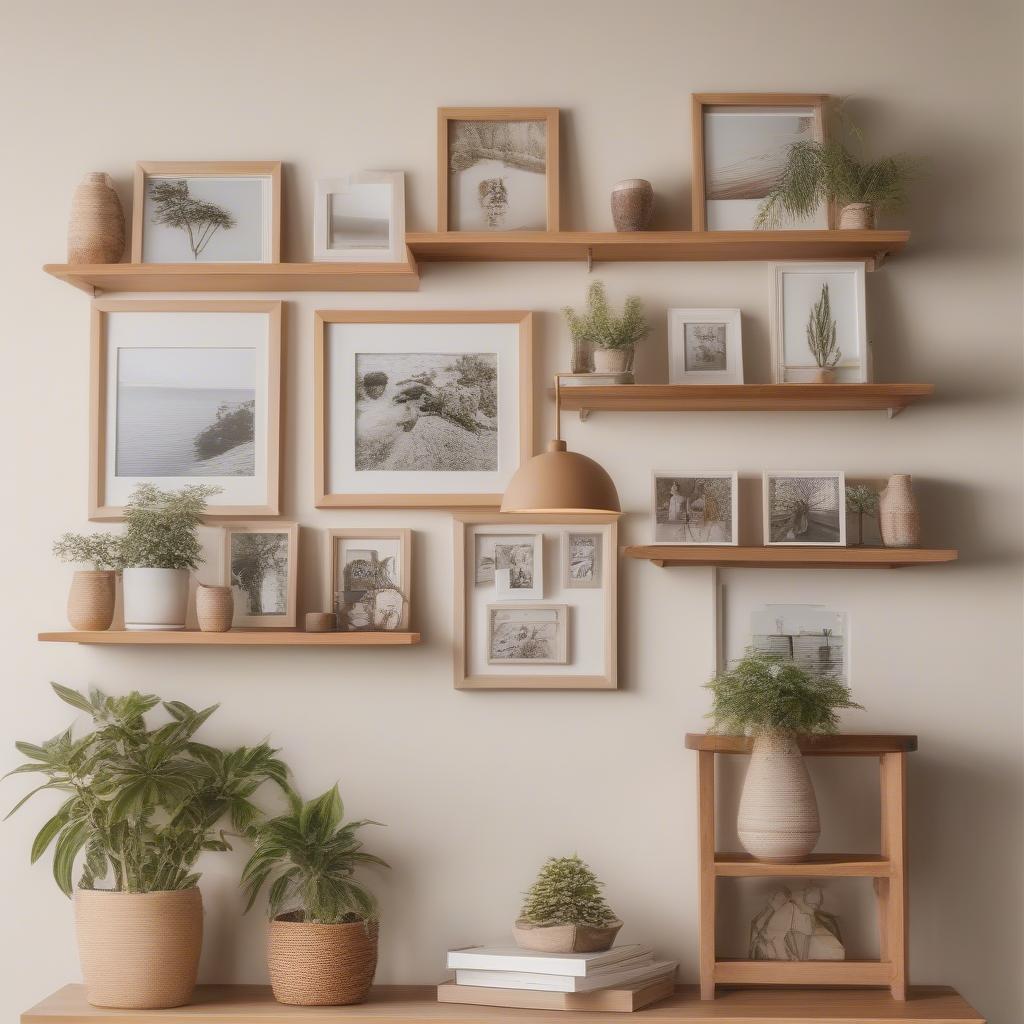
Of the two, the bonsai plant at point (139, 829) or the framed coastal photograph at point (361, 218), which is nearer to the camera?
the bonsai plant at point (139, 829)

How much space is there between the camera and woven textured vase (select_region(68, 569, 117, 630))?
2594 millimetres

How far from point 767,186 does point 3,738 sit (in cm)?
211

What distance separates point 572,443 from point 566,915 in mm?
1005

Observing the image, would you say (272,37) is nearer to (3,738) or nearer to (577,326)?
(577,326)

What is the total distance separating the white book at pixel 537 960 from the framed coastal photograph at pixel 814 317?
4.13 ft

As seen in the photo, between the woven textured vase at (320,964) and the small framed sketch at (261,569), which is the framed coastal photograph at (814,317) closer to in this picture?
the small framed sketch at (261,569)

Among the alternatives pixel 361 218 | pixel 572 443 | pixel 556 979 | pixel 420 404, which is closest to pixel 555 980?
pixel 556 979

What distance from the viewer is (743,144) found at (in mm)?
2729

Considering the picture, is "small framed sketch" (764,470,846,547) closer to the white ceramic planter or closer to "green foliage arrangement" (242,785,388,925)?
"green foliage arrangement" (242,785,388,925)

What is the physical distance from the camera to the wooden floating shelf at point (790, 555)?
2525mm

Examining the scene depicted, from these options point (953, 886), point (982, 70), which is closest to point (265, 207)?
point (982, 70)

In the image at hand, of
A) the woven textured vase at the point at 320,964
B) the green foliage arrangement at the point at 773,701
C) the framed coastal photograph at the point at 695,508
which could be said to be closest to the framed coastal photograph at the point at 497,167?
the framed coastal photograph at the point at 695,508

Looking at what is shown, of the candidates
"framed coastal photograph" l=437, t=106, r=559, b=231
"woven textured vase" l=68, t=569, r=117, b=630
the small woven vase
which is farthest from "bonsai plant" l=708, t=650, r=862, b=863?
the small woven vase

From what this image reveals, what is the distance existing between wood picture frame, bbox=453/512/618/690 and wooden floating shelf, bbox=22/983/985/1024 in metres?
0.66
